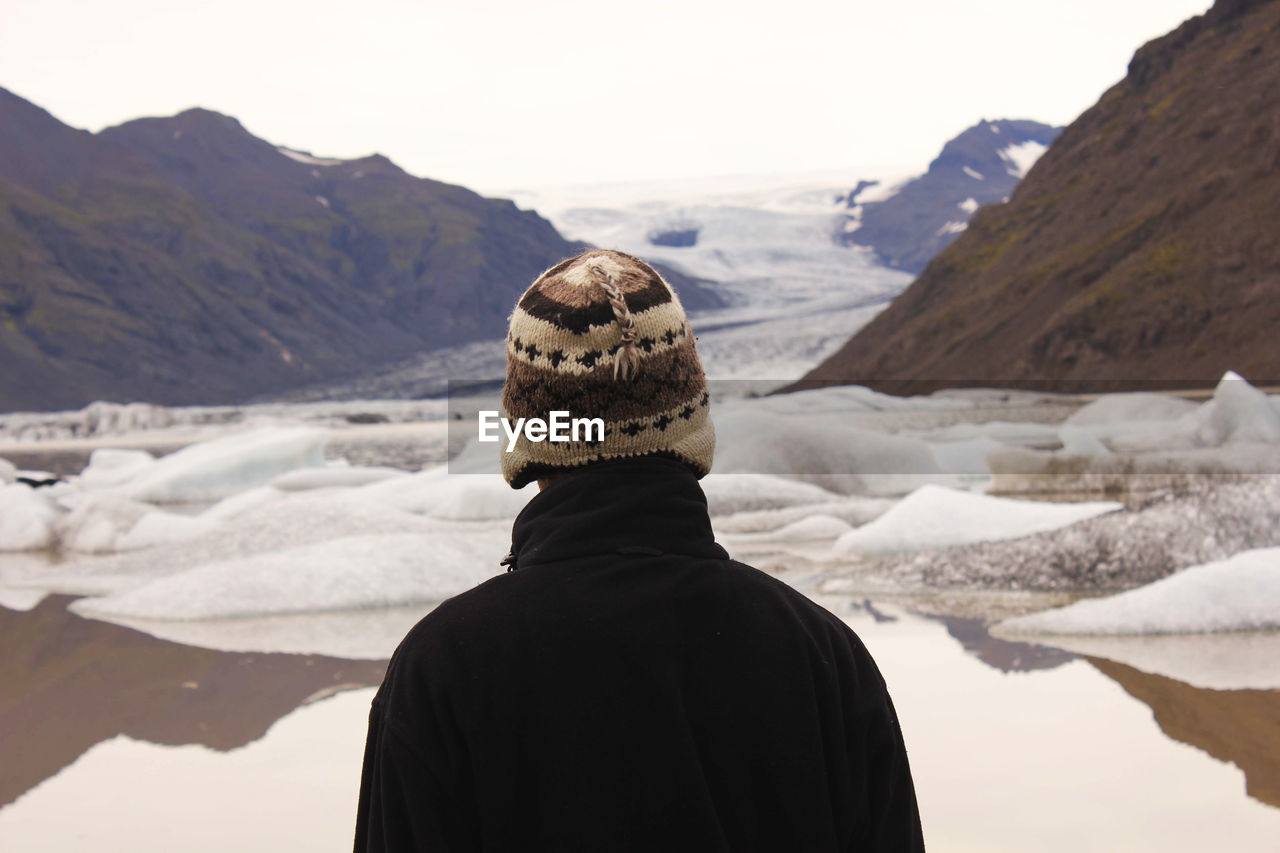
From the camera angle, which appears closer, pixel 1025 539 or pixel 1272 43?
pixel 1025 539

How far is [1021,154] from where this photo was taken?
274 feet

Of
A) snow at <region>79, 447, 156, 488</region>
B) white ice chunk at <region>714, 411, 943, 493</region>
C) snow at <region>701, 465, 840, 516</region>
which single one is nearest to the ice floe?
snow at <region>701, 465, 840, 516</region>

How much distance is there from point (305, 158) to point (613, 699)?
8720cm

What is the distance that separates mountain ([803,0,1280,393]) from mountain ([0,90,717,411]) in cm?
1773

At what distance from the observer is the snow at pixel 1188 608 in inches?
163

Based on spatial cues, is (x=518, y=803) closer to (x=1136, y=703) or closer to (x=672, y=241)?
(x=1136, y=703)

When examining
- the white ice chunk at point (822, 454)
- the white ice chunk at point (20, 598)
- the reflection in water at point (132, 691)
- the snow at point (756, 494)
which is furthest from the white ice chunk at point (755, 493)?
the white ice chunk at point (20, 598)

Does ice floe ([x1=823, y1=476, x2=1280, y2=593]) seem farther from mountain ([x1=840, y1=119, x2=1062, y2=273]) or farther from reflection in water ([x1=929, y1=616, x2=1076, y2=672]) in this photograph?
mountain ([x1=840, y1=119, x2=1062, y2=273])

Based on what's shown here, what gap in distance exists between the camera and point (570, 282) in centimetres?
93

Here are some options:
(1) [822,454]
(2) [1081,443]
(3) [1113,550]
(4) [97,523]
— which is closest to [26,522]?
(4) [97,523]

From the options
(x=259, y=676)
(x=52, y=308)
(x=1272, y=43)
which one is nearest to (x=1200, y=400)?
(x=1272, y=43)

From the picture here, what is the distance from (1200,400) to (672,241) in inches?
1367

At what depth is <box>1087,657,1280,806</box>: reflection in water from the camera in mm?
2826

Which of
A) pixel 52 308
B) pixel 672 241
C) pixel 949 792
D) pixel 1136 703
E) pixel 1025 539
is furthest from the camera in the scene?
pixel 672 241
